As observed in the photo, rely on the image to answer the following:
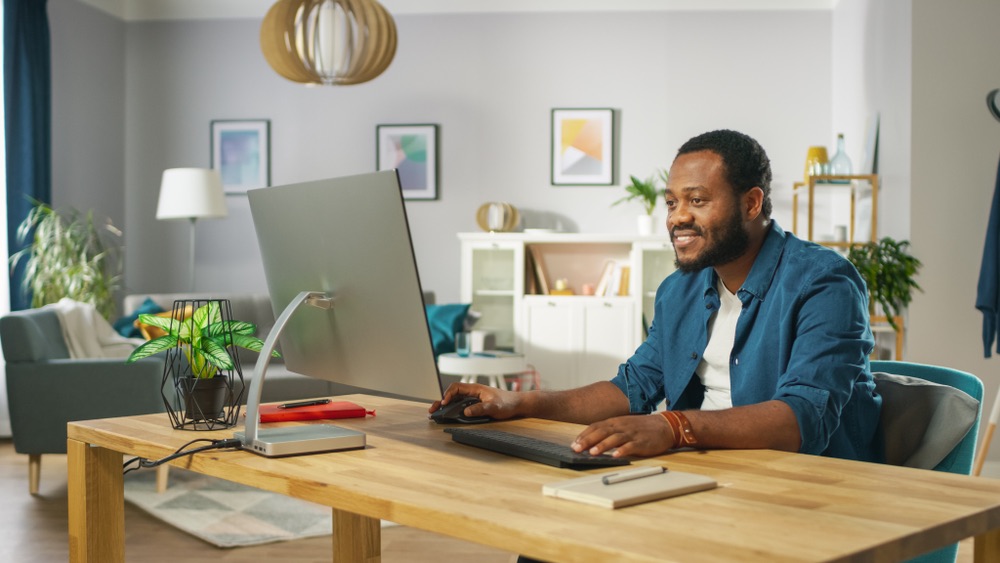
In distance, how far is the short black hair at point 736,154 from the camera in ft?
5.81

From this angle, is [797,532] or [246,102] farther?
[246,102]

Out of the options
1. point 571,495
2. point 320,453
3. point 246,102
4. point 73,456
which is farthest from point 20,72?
point 571,495

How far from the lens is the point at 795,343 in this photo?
64.6 inches

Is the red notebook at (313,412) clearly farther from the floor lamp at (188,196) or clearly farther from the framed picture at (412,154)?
the framed picture at (412,154)

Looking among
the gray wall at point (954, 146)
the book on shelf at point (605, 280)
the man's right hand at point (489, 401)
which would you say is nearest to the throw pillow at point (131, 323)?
the book on shelf at point (605, 280)

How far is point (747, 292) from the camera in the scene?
178 centimetres

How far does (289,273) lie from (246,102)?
17.7 ft

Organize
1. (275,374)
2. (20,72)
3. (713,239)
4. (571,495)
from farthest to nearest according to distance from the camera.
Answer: (20,72)
(275,374)
(713,239)
(571,495)

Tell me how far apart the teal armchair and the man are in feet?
9.20

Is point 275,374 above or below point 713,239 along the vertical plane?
below

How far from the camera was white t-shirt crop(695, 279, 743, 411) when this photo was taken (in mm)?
1850

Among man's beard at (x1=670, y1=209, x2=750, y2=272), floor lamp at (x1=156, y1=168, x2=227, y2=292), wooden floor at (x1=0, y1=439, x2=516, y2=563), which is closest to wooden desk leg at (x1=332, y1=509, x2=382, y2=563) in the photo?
man's beard at (x1=670, y1=209, x2=750, y2=272)

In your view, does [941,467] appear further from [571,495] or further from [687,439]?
[571,495]

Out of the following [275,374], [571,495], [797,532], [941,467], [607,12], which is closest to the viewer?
[797,532]
